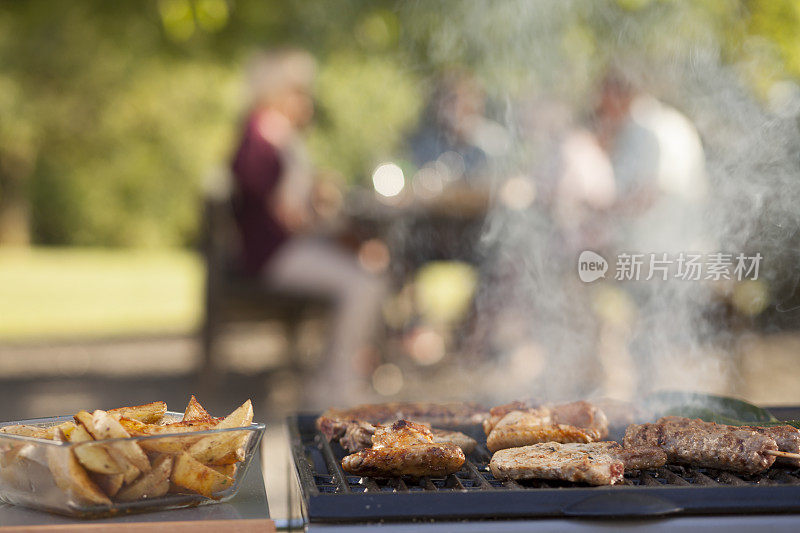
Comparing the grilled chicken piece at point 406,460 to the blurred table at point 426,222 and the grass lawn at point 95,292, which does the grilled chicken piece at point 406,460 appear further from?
the grass lawn at point 95,292

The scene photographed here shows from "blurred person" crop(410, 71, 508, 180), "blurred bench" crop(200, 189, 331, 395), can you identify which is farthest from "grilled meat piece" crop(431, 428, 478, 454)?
"blurred person" crop(410, 71, 508, 180)

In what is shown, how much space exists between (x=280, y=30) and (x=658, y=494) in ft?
27.1

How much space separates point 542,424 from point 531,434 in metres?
0.07

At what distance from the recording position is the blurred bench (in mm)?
5586

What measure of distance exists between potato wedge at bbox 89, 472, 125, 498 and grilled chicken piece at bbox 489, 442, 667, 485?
0.66m

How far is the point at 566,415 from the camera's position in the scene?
2.15 m

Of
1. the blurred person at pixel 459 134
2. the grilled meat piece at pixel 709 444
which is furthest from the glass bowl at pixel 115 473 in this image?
the blurred person at pixel 459 134

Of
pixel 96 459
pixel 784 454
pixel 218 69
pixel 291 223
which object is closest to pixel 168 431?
pixel 96 459

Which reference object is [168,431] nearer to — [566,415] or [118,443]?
[118,443]

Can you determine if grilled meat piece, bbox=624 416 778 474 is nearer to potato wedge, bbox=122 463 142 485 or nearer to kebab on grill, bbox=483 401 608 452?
kebab on grill, bbox=483 401 608 452

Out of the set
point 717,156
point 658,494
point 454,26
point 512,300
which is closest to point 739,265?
point 658,494

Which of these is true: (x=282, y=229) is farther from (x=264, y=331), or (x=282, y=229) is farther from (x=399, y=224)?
(x=264, y=331)

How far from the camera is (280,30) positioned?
925 centimetres

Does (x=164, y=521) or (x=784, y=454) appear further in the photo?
(x=784, y=454)
